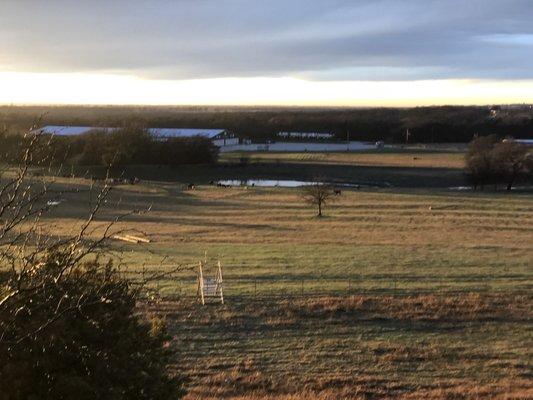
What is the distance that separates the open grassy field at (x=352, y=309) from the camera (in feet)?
51.6

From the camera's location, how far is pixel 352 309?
22.1 metres

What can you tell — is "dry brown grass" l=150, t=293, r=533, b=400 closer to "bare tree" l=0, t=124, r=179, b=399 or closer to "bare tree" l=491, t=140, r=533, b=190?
"bare tree" l=0, t=124, r=179, b=399

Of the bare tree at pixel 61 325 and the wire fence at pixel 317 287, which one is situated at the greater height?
the bare tree at pixel 61 325

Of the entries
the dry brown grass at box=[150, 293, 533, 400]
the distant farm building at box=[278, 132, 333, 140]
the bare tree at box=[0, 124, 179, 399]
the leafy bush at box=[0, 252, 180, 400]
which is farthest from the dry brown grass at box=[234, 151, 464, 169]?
the bare tree at box=[0, 124, 179, 399]

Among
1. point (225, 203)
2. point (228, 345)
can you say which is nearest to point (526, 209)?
point (225, 203)

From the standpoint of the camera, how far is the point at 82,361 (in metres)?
7.84

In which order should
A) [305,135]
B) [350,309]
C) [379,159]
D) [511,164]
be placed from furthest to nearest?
1. [305,135]
2. [379,159]
3. [511,164]
4. [350,309]

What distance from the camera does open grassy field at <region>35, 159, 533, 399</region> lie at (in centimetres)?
1573

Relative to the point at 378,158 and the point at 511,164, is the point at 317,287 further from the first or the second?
the point at 378,158

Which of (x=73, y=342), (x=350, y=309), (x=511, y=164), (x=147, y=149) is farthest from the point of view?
(x=147, y=149)

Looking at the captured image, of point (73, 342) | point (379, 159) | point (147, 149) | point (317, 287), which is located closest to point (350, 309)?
point (317, 287)

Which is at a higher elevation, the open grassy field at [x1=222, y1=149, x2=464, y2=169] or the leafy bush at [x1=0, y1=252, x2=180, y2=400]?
the leafy bush at [x1=0, y1=252, x2=180, y2=400]

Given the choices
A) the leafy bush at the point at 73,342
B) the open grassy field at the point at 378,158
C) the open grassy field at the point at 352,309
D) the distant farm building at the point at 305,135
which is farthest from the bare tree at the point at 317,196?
the distant farm building at the point at 305,135

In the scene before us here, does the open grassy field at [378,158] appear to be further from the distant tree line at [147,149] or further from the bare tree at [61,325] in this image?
the bare tree at [61,325]
